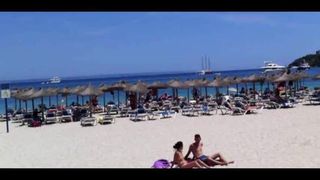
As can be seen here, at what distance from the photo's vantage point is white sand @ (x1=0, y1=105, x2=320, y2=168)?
743 centimetres

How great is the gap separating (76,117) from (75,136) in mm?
4539

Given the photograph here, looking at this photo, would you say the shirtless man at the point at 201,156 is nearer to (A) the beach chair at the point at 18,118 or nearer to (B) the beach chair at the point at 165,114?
(B) the beach chair at the point at 165,114

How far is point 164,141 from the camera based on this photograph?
9719mm

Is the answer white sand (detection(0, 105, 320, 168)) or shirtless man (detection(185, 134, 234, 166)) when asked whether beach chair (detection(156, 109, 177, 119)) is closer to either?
white sand (detection(0, 105, 320, 168))
